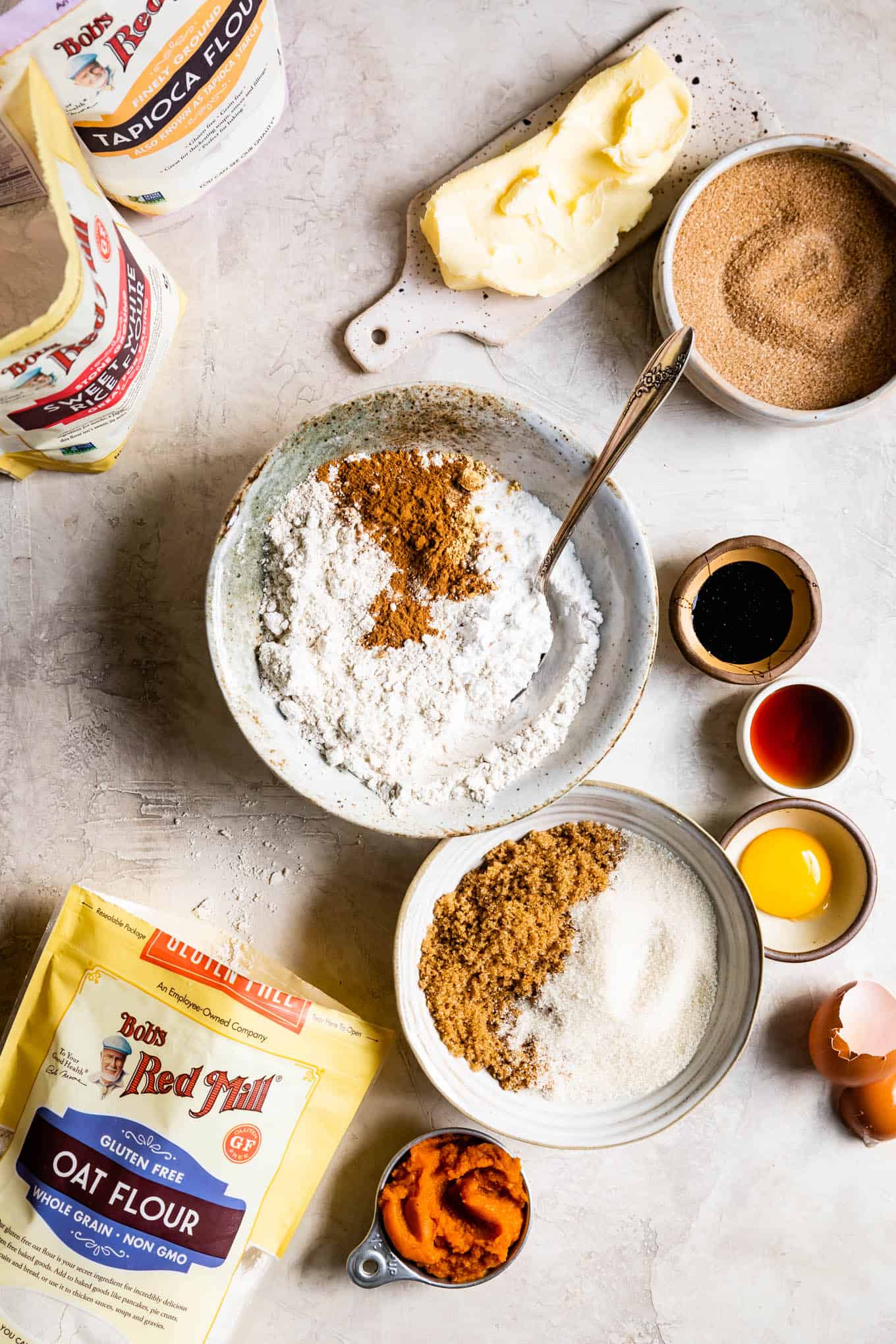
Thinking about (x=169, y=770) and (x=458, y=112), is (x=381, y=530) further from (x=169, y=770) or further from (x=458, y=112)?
(x=458, y=112)

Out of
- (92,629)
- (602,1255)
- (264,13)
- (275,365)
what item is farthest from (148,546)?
(602,1255)

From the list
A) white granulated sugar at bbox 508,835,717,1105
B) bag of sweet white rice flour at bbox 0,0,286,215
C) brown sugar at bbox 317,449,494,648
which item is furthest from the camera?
white granulated sugar at bbox 508,835,717,1105

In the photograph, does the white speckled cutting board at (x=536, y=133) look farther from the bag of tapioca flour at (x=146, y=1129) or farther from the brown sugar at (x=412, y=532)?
the bag of tapioca flour at (x=146, y=1129)

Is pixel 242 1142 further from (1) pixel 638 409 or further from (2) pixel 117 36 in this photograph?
(2) pixel 117 36

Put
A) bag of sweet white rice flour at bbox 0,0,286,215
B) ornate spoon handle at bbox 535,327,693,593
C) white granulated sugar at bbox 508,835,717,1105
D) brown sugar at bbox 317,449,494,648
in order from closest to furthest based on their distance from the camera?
bag of sweet white rice flour at bbox 0,0,286,215, ornate spoon handle at bbox 535,327,693,593, brown sugar at bbox 317,449,494,648, white granulated sugar at bbox 508,835,717,1105

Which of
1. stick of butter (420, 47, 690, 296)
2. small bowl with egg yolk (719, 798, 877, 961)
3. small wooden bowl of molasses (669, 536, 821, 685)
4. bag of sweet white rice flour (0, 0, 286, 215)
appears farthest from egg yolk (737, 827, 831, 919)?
bag of sweet white rice flour (0, 0, 286, 215)

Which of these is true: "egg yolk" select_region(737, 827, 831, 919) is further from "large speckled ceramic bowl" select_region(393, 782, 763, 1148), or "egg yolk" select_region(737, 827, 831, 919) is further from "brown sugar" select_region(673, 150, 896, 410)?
"brown sugar" select_region(673, 150, 896, 410)
